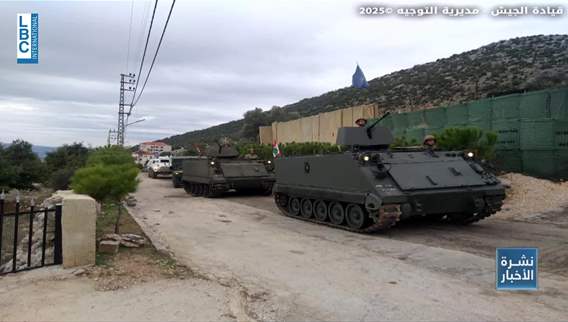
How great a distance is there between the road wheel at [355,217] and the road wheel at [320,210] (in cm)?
98

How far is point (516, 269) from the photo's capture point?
16.8 feet

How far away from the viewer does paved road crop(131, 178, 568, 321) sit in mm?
4977

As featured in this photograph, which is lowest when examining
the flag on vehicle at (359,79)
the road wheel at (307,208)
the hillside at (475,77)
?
the road wheel at (307,208)

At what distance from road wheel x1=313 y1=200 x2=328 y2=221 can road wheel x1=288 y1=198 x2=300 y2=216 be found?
88cm

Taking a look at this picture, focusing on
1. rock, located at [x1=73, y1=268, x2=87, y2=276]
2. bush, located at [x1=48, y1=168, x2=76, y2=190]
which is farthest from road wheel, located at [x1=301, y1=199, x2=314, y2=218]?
bush, located at [x1=48, y1=168, x2=76, y2=190]

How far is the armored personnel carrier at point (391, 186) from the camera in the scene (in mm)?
9250

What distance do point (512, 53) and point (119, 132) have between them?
120 ft

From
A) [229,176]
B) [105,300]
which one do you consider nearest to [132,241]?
[105,300]

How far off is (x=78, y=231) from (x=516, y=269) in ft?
16.7

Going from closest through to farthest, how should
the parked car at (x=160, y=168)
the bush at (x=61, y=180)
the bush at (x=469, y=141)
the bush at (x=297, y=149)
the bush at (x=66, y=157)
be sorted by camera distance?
the bush at (x=469, y=141), the bush at (x=297, y=149), the bush at (x=61, y=180), the bush at (x=66, y=157), the parked car at (x=160, y=168)

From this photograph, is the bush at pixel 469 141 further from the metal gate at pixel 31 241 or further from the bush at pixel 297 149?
the metal gate at pixel 31 241

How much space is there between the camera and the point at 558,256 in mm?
7277

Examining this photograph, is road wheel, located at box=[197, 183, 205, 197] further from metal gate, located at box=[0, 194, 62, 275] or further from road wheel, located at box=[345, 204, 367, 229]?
road wheel, located at box=[345, 204, 367, 229]

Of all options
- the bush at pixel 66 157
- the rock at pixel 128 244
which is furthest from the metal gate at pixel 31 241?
the bush at pixel 66 157
